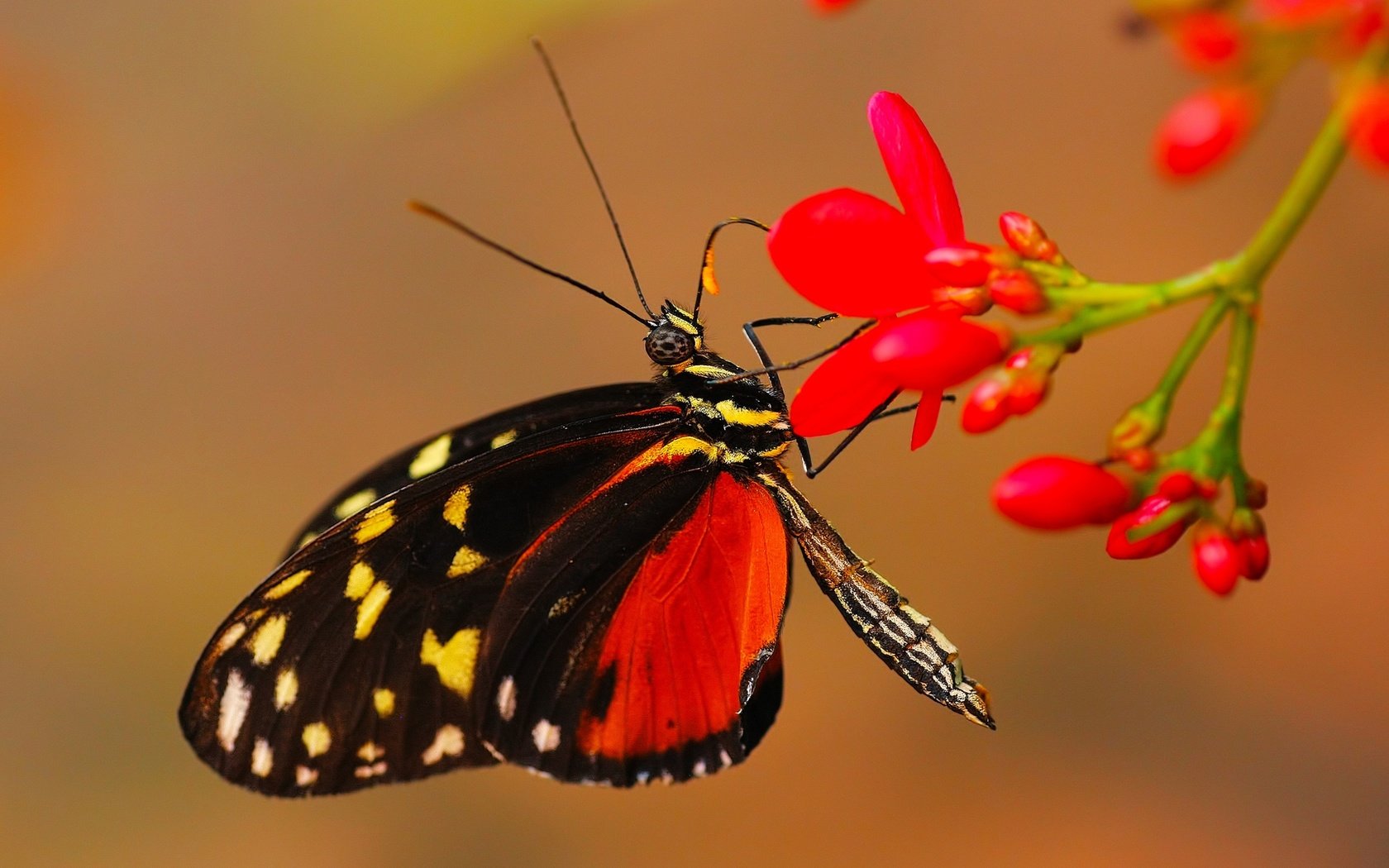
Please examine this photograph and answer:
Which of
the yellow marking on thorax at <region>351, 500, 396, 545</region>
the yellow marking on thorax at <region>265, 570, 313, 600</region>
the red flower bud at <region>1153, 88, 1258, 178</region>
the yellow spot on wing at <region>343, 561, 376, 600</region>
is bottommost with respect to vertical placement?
the red flower bud at <region>1153, 88, 1258, 178</region>

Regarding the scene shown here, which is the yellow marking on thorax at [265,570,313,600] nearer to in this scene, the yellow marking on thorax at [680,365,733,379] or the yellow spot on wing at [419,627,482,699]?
the yellow spot on wing at [419,627,482,699]

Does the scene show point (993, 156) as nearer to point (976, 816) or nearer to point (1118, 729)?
point (1118, 729)

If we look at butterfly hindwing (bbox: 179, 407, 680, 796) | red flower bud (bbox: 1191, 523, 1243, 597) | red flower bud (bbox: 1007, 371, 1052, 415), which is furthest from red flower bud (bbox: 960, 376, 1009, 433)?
butterfly hindwing (bbox: 179, 407, 680, 796)

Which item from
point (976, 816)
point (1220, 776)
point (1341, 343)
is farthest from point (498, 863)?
point (1341, 343)

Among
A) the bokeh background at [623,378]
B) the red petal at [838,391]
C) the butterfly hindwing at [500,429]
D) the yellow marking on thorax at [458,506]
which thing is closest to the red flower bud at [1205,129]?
the red petal at [838,391]

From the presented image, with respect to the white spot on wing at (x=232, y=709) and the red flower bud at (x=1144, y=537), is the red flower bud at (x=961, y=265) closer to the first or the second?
the red flower bud at (x=1144, y=537)

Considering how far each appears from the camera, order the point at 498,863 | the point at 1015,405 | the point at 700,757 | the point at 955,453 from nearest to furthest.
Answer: the point at 1015,405 → the point at 700,757 → the point at 498,863 → the point at 955,453

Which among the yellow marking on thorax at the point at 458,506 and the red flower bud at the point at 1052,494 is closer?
the red flower bud at the point at 1052,494
